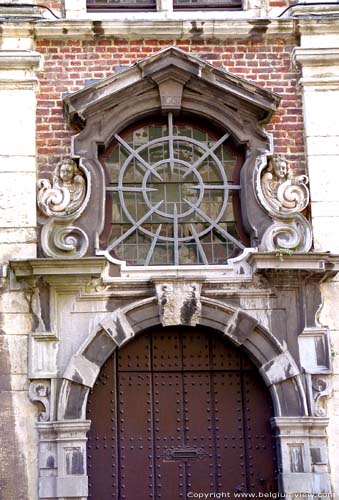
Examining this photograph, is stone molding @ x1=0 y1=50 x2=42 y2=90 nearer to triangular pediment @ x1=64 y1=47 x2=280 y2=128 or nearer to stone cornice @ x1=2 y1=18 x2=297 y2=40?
stone cornice @ x1=2 y1=18 x2=297 y2=40

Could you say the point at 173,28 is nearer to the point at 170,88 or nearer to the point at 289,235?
the point at 170,88

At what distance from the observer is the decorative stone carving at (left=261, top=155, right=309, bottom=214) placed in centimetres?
1153

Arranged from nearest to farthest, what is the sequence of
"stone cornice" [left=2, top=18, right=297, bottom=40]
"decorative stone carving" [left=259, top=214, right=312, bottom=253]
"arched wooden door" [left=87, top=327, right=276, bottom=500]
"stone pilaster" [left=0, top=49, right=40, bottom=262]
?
"arched wooden door" [left=87, top=327, right=276, bottom=500] < "stone pilaster" [left=0, top=49, right=40, bottom=262] < "decorative stone carving" [left=259, top=214, right=312, bottom=253] < "stone cornice" [left=2, top=18, right=297, bottom=40]

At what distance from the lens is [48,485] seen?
10586 mm

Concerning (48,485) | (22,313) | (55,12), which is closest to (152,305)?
(22,313)

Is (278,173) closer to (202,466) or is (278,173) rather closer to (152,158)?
(152,158)

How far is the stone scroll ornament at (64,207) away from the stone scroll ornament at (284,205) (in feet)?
5.76

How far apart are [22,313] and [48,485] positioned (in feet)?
5.31

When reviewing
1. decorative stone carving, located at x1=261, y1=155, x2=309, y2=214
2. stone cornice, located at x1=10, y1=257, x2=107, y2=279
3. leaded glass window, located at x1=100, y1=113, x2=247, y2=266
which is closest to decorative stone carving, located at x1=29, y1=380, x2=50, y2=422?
stone cornice, located at x1=10, y1=257, x2=107, y2=279

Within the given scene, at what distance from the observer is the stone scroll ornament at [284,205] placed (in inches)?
448

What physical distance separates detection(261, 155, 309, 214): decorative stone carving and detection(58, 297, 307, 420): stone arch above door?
3.92ft

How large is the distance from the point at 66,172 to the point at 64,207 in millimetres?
355

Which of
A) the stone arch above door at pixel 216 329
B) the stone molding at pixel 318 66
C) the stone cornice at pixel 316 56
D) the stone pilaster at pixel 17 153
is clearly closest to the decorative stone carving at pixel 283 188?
the stone molding at pixel 318 66

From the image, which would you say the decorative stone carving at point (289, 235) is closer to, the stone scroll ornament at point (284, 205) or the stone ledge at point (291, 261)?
the stone scroll ornament at point (284, 205)
